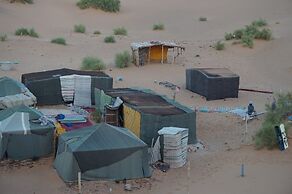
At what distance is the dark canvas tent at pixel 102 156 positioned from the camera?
49.1 feet

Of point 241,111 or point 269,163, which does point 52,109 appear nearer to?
point 241,111

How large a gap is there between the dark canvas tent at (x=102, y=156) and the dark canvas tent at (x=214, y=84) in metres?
8.94

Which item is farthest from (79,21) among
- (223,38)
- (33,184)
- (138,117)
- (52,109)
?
(33,184)

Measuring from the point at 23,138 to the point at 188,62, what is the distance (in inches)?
649

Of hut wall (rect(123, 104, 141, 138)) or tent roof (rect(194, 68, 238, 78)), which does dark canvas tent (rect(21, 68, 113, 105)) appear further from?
tent roof (rect(194, 68, 238, 78))

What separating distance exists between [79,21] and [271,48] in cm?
1730

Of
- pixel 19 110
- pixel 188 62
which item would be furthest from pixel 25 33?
pixel 19 110

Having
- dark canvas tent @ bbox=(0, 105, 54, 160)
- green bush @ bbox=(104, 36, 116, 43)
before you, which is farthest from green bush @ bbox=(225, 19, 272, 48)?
dark canvas tent @ bbox=(0, 105, 54, 160)

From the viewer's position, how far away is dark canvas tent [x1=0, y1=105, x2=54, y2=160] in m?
16.2

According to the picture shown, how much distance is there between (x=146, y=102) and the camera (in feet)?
64.2

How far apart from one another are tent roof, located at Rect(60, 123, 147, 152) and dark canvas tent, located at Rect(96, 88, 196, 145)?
5.53ft

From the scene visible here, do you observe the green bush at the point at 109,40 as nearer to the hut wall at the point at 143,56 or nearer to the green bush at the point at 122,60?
the hut wall at the point at 143,56

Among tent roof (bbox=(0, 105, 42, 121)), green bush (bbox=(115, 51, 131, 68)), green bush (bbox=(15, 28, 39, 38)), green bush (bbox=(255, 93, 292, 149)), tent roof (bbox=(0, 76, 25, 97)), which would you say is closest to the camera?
green bush (bbox=(255, 93, 292, 149))

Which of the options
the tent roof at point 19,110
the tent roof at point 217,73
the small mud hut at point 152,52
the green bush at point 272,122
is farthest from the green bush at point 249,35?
the tent roof at point 19,110
